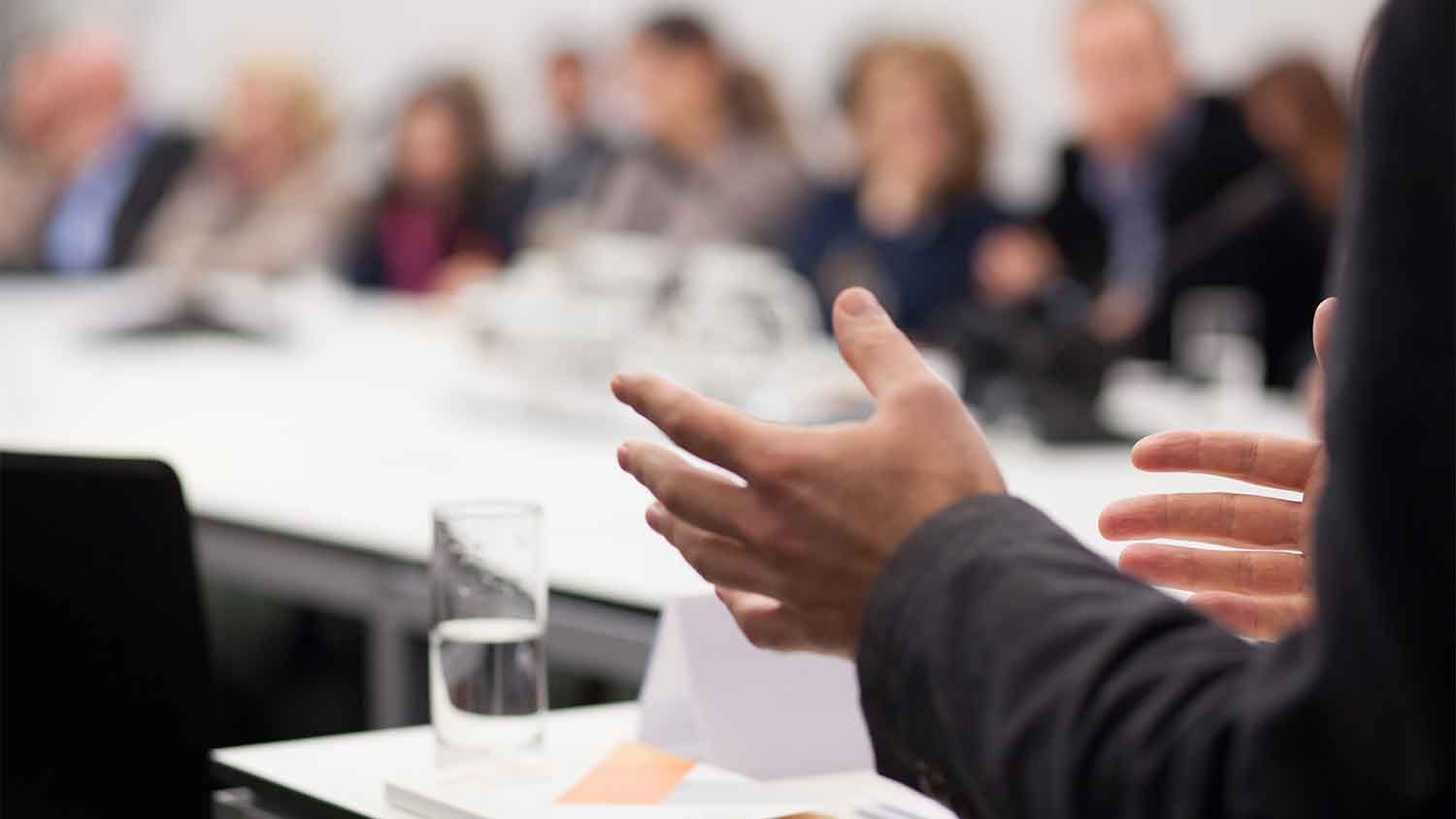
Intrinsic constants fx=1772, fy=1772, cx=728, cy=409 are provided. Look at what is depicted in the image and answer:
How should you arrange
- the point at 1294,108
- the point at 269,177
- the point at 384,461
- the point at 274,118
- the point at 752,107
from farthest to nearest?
the point at 269,177 → the point at 274,118 → the point at 752,107 → the point at 1294,108 → the point at 384,461

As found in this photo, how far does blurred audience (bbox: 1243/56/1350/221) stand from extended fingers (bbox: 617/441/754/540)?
416cm

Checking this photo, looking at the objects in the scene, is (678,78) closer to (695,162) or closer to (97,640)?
(695,162)

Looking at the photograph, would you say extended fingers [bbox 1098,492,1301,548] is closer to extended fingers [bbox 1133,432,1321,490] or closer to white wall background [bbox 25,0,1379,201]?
extended fingers [bbox 1133,432,1321,490]

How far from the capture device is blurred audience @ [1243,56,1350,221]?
178 inches

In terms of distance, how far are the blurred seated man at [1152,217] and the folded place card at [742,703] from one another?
3139 millimetres

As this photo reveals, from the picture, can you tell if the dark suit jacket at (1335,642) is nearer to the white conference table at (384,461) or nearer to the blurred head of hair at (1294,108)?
Result: the white conference table at (384,461)

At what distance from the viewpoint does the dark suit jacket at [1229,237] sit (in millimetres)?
4230

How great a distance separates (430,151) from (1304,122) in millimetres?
3012

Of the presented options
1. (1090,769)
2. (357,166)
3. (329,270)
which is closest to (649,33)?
(329,270)

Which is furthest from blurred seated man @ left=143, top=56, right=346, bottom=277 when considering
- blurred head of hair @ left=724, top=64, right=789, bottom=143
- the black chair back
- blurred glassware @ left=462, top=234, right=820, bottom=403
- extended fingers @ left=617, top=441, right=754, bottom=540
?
extended fingers @ left=617, top=441, right=754, bottom=540

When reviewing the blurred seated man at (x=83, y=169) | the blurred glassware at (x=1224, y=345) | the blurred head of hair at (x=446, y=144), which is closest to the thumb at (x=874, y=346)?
the blurred glassware at (x=1224, y=345)

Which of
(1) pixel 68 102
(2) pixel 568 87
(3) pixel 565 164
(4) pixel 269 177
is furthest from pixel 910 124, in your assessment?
(1) pixel 68 102

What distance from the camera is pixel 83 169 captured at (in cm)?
729


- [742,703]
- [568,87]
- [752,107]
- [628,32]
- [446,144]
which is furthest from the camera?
[628,32]
